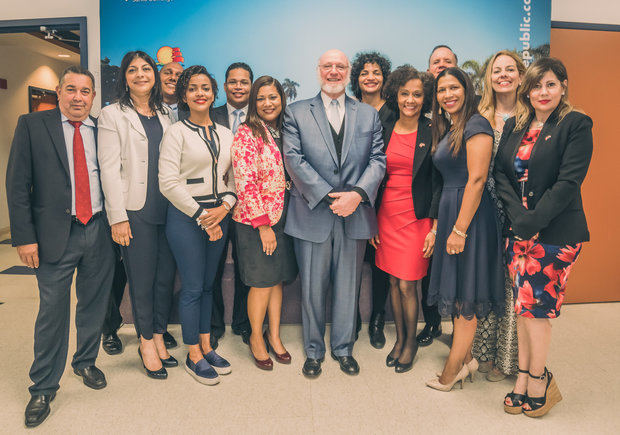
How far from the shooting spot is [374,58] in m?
3.20

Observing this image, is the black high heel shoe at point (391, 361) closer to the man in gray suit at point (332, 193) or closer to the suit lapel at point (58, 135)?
the man in gray suit at point (332, 193)

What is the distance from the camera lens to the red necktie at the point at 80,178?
2.19 meters

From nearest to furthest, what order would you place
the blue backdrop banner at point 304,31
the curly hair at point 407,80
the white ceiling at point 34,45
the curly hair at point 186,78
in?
the curly hair at point 186,78 → the curly hair at point 407,80 → the blue backdrop banner at point 304,31 → the white ceiling at point 34,45

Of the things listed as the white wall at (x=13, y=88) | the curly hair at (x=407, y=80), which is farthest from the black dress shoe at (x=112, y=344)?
the white wall at (x=13, y=88)

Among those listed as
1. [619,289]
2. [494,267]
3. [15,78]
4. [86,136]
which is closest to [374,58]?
[494,267]

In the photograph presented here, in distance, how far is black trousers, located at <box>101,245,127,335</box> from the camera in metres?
2.97

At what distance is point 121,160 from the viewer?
2.34 m

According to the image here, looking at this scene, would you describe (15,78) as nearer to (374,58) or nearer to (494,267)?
(374,58)

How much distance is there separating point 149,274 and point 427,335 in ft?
6.42

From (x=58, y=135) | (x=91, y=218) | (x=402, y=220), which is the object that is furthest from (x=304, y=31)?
(x=91, y=218)

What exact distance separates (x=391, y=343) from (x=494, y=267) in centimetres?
110

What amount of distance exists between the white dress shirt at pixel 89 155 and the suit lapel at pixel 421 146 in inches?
69.3

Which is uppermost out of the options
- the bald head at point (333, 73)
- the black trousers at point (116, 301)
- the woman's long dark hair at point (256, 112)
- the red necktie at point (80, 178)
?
the bald head at point (333, 73)

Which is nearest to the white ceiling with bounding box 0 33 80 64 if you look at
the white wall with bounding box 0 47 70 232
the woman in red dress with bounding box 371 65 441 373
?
the white wall with bounding box 0 47 70 232
